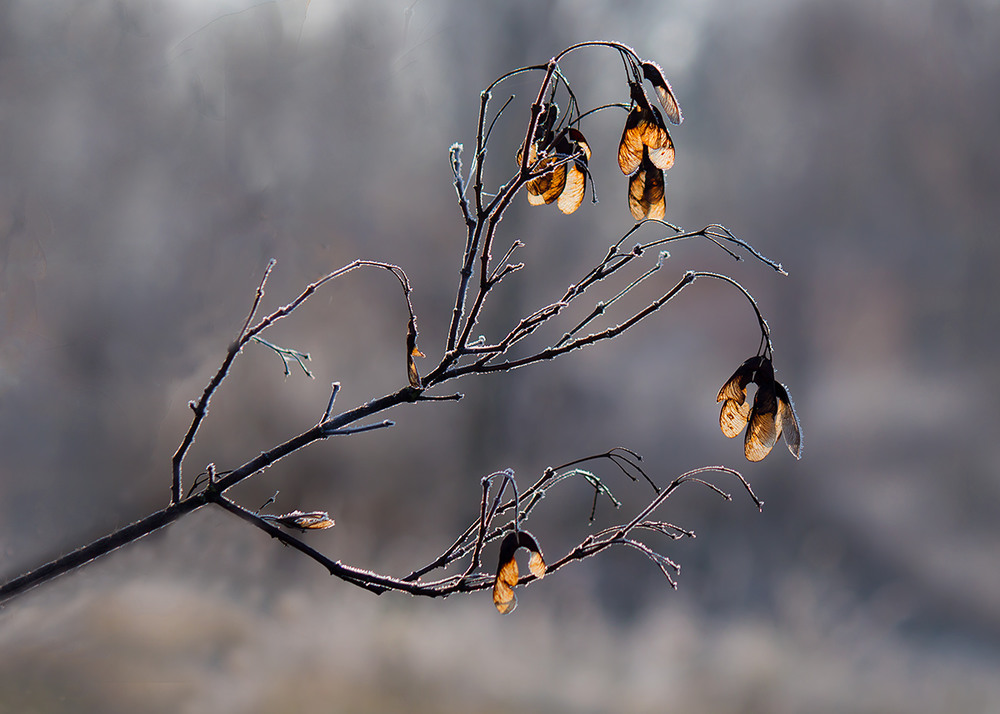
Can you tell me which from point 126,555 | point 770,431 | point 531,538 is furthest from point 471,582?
point 126,555

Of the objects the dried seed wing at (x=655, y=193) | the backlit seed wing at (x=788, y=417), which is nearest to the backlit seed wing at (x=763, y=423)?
the backlit seed wing at (x=788, y=417)

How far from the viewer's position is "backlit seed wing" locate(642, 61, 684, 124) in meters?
0.33

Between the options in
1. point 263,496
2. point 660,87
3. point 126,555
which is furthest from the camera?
point 263,496

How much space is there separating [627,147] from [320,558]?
0.25 m

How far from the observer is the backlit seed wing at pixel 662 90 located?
33 centimetres

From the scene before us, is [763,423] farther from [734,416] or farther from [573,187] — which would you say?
[573,187]

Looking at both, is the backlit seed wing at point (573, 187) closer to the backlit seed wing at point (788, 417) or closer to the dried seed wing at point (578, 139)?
the dried seed wing at point (578, 139)

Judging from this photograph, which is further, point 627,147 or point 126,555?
point 126,555

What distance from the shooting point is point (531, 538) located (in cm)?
33

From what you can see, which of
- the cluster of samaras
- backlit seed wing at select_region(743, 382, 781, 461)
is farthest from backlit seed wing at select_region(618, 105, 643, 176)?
backlit seed wing at select_region(743, 382, 781, 461)

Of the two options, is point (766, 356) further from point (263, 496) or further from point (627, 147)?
point (263, 496)

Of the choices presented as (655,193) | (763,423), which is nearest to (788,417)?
(763,423)

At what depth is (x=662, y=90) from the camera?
327 mm

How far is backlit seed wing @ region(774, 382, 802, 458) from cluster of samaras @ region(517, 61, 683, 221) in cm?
11
